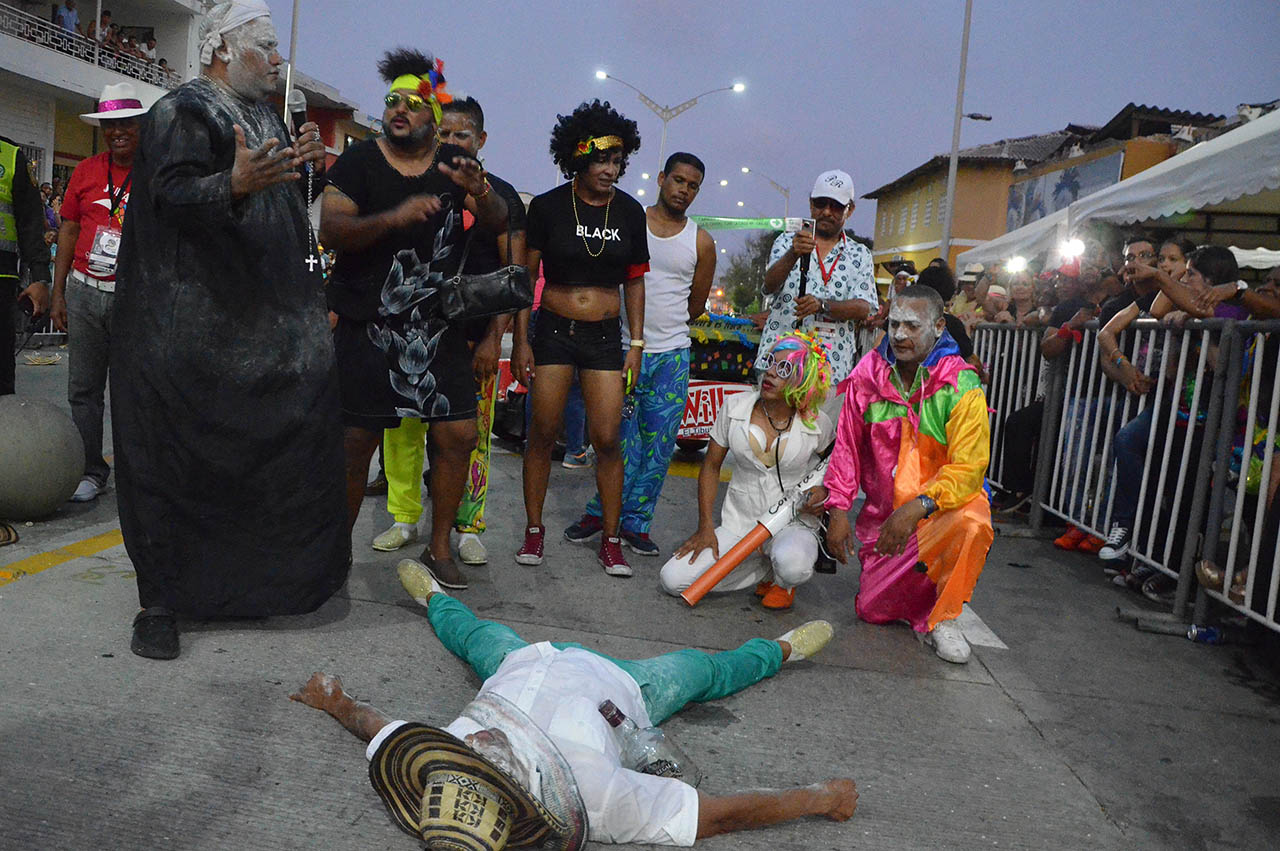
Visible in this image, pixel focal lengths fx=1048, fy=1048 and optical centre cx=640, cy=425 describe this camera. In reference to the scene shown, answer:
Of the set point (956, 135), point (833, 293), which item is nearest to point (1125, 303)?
point (833, 293)

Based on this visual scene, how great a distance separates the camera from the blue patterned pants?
5668mm

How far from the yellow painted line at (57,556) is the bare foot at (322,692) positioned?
63.4 inches

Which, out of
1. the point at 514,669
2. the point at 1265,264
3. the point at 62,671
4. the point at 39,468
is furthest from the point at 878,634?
the point at 1265,264

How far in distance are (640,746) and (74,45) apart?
24901 millimetres

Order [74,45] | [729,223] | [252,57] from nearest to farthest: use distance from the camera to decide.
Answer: [252,57], [729,223], [74,45]

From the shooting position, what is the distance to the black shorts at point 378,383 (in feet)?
14.6

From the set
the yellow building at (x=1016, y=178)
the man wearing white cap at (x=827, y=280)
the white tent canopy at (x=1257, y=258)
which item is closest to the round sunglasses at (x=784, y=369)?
the man wearing white cap at (x=827, y=280)

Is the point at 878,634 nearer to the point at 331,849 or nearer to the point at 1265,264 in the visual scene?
the point at 331,849

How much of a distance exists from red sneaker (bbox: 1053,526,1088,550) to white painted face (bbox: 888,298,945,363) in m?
2.87

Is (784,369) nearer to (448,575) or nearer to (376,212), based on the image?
(448,575)

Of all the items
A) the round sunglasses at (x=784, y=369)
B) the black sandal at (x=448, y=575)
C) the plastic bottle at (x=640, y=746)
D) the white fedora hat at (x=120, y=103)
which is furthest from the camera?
the white fedora hat at (x=120, y=103)

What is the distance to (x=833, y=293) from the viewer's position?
5879 mm

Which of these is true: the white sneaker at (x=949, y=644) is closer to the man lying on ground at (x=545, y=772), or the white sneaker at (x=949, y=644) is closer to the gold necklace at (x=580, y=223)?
the man lying on ground at (x=545, y=772)

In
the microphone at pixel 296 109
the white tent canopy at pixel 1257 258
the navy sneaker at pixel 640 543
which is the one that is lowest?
the navy sneaker at pixel 640 543
